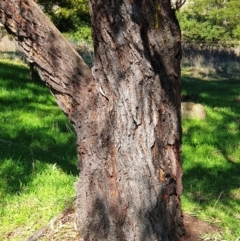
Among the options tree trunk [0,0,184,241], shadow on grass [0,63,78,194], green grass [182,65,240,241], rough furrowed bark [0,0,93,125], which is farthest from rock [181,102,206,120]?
rough furrowed bark [0,0,93,125]

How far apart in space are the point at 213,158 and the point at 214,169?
0.41 meters

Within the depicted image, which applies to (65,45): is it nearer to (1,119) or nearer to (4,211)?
(4,211)

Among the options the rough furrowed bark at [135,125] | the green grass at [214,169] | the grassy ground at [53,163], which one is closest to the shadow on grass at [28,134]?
the grassy ground at [53,163]

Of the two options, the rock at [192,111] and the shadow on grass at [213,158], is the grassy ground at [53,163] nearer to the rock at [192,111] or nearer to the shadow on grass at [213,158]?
the shadow on grass at [213,158]

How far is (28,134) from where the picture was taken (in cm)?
630

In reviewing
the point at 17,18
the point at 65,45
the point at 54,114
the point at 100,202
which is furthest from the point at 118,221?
the point at 54,114

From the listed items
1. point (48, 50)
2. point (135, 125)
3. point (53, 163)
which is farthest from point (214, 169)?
point (48, 50)

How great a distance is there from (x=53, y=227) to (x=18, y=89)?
5153 mm

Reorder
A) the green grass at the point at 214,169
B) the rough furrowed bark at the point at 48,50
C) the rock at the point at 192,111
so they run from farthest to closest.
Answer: the rock at the point at 192,111
the green grass at the point at 214,169
the rough furrowed bark at the point at 48,50

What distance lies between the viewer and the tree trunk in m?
2.92

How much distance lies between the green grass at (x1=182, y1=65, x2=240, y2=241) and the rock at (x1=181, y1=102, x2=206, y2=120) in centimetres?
14

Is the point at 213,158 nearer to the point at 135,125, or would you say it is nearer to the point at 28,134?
the point at 28,134

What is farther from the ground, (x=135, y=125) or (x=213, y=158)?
(x=135, y=125)

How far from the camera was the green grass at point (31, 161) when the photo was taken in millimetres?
3953
